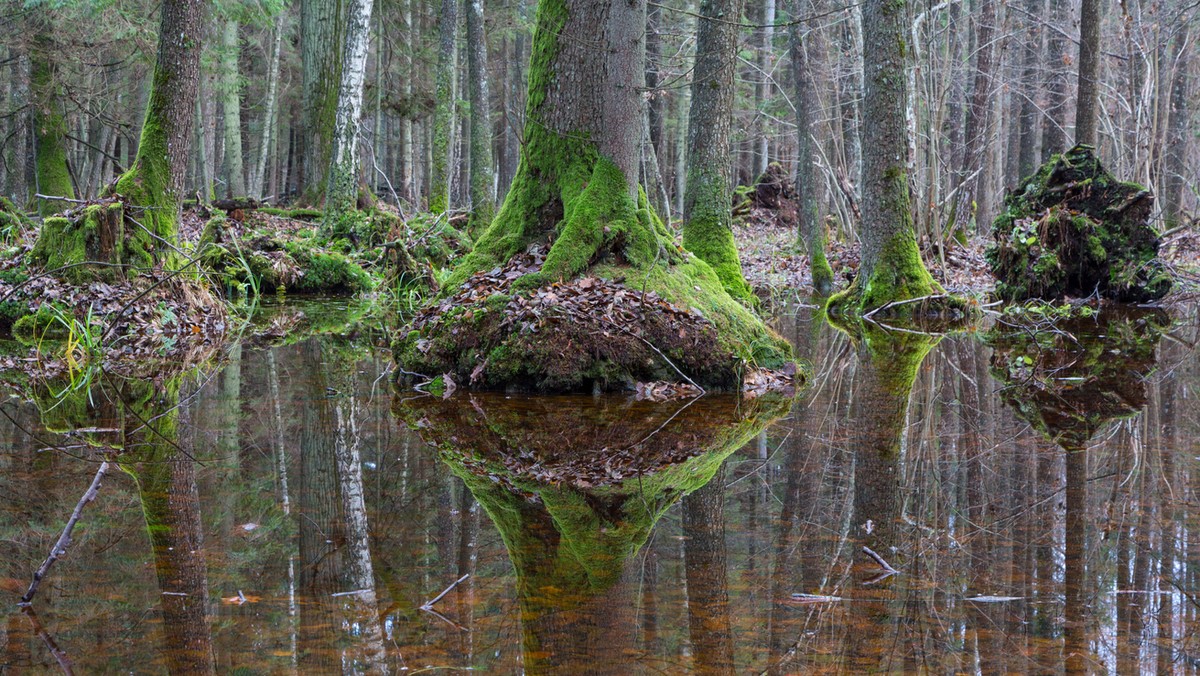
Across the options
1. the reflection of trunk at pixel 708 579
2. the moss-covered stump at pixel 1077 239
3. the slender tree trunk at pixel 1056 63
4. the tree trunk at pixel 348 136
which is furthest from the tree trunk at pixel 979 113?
the reflection of trunk at pixel 708 579

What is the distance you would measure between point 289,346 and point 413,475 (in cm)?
488

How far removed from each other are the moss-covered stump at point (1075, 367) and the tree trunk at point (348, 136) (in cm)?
1022

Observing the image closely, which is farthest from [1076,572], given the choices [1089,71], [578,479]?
[1089,71]

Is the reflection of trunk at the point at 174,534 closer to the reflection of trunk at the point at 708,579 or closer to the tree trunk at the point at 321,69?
the reflection of trunk at the point at 708,579

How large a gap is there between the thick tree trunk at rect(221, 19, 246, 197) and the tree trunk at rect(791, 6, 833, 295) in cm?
1488

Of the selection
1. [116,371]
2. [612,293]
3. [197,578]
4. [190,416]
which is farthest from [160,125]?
[197,578]

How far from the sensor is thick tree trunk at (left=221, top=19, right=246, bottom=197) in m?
22.8

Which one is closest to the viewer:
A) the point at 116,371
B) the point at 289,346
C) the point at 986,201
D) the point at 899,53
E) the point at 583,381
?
the point at 583,381

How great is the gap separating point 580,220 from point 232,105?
20620 millimetres

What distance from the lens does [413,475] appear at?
4.17m

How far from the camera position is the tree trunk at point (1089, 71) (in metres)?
14.5

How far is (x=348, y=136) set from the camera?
1459 cm

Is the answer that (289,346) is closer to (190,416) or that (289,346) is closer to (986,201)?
(190,416)

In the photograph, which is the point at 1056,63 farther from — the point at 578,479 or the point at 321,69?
the point at 578,479
